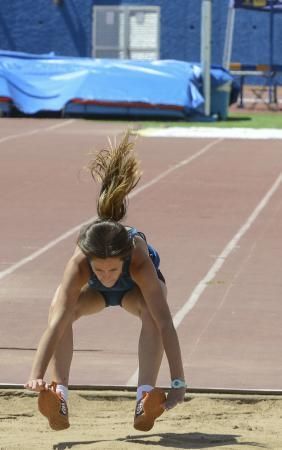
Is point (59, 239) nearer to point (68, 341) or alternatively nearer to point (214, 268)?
point (214, 268)

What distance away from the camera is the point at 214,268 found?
11531mm

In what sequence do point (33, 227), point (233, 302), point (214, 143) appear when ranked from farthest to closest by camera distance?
point (214, 143), point (33, 227), point (233, 302)

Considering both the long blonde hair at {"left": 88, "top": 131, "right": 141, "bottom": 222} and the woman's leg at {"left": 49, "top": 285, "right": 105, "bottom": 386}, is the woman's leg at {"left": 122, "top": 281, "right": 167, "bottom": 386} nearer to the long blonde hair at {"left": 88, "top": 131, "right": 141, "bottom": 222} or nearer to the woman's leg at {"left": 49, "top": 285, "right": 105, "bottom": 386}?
the woman's leg at {"left": 49, "top": 285, "right": 105, "bottom": 386}

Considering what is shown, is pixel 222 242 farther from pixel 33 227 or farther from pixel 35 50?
pixel 35 50

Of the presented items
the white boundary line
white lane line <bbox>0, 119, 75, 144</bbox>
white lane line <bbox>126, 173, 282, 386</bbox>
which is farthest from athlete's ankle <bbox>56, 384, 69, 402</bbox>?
the white boundary line

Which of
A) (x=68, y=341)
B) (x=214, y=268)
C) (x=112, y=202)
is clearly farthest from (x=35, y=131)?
(x=68, y=341)

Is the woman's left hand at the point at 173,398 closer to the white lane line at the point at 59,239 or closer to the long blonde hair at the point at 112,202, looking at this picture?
the long blonde hair at the point at 112,202

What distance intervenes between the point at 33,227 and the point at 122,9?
2872 cm

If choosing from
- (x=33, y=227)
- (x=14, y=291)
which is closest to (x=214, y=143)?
(x=33, y=227)

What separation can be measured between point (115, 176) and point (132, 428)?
1.34 m

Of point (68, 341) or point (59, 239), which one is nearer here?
point (68, 341)

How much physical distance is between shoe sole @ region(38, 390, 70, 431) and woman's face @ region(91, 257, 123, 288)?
1.99 ft

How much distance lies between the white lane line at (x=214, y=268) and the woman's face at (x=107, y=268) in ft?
5.18

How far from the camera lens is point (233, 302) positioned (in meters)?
→ 9.96
